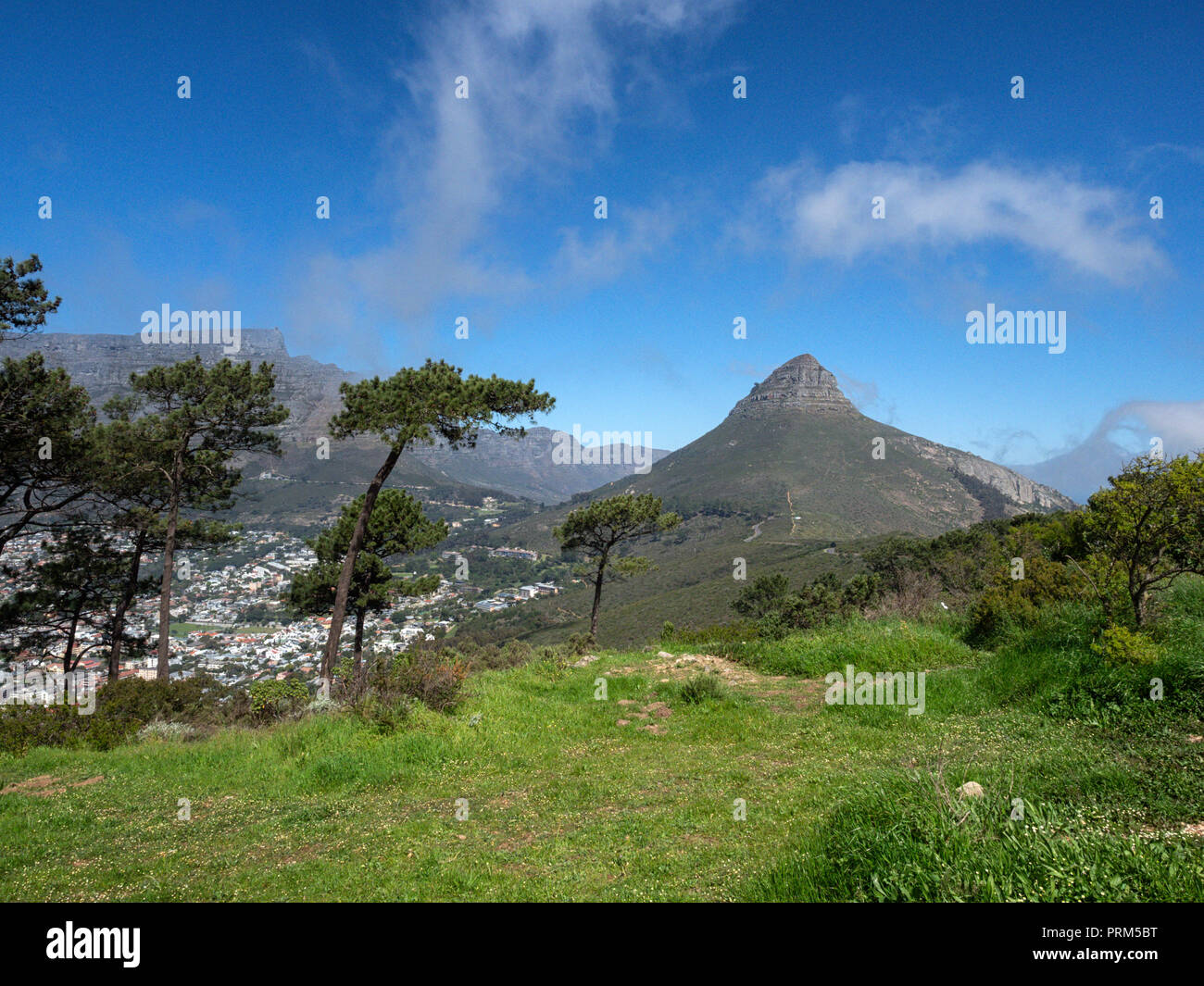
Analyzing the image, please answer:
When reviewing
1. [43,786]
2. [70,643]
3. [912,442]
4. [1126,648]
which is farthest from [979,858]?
[912,442]

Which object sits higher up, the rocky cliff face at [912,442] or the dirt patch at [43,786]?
the rocky cliff face at [912,442]

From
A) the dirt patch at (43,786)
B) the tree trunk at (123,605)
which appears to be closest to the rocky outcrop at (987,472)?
the tree trunk at (123,605)

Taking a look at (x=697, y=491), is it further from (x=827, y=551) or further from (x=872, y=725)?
(x=872, y=725)

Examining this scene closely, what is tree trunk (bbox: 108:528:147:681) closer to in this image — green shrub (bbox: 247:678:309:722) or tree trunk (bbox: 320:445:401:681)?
tree trunk (bbox: 320:445:401:681)

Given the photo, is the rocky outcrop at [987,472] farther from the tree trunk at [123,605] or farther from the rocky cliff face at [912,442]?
the tree trunk at [123,605]

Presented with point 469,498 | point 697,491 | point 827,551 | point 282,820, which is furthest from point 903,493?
point 282,820

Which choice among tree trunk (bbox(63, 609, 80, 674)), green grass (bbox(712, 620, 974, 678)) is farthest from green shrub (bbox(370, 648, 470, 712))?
Result: tree trunk (bbox(63, 609, 80, 674))

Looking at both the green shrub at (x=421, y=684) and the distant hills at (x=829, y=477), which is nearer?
the green shrub at (x=421, y=684)

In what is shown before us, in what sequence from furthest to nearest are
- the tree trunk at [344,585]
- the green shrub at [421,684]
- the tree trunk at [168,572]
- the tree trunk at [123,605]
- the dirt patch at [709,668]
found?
the tree trunk at [123,605]
the tree trunk at [168,572]
the tree trunk at [344,585]
the dirt patch at [709,668]
the green shrub at [421,684]
